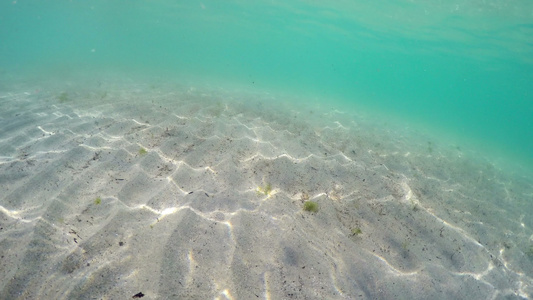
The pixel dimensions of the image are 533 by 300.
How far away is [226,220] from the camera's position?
3355 mm

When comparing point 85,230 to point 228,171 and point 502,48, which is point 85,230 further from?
point 502,48

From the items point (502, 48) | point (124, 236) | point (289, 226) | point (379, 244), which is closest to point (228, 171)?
point (289, 226)

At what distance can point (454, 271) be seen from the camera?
349 cm

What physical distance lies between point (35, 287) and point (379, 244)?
4.03 meters

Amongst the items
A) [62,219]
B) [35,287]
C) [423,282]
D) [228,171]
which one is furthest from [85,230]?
[423,282]

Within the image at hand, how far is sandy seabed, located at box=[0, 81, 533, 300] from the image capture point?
2.57 metres

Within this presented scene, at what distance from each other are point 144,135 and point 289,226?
12.9 ft

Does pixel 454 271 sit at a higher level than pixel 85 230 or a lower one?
lower

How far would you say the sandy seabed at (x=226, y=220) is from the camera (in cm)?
257

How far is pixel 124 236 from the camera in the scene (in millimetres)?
2918

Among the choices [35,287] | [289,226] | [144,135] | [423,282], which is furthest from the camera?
[144,135]

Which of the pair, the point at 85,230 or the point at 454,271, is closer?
the point at 85,230

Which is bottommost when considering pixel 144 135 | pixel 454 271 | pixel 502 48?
pixel 502 48

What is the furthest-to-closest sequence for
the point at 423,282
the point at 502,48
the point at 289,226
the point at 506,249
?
the point at 502,48 → the point at 506,249 → the point at 289,226 → the point at 423,282
